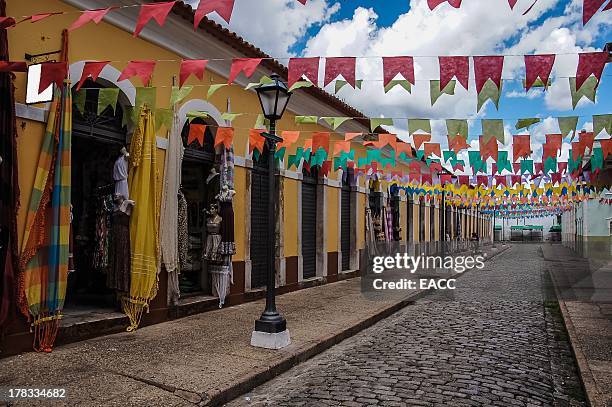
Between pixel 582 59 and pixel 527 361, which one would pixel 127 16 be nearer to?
pixel 582 59

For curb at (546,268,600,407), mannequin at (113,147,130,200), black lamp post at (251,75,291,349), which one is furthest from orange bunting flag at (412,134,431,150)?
mannequin at (113,147,130,200)

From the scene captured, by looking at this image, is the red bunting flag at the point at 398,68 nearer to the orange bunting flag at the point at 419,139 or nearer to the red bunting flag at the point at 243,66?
the red bunting flag at the point at 243,66

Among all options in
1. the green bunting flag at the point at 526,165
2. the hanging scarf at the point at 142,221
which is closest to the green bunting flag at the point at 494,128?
the hanging scarf at the point at 142,221

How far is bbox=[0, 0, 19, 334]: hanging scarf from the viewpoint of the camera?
18.6 ft

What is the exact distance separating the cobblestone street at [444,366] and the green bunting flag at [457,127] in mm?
3131

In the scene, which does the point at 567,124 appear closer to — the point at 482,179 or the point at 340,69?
the point at 340,69

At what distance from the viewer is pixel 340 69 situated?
19.5 feet

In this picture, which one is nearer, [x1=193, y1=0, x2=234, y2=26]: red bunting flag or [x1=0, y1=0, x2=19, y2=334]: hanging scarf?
[x1=193, y1=0, x2=234, y2=26]: red bunting flag

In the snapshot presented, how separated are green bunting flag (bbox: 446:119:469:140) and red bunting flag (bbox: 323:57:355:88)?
7.69ft

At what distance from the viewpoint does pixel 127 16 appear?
24.7 ft

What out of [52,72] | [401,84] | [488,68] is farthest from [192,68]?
[488,68]

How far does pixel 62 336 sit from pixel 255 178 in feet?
18.2

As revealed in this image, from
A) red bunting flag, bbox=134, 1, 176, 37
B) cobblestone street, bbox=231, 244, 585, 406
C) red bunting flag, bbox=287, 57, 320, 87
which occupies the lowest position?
cobblestone street, bbox=231, 244, 585, 406

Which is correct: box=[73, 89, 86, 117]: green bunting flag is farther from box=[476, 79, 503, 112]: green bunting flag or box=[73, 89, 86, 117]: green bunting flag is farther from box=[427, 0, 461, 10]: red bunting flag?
box=[476, 79, 503, 112]: green bunting flag
